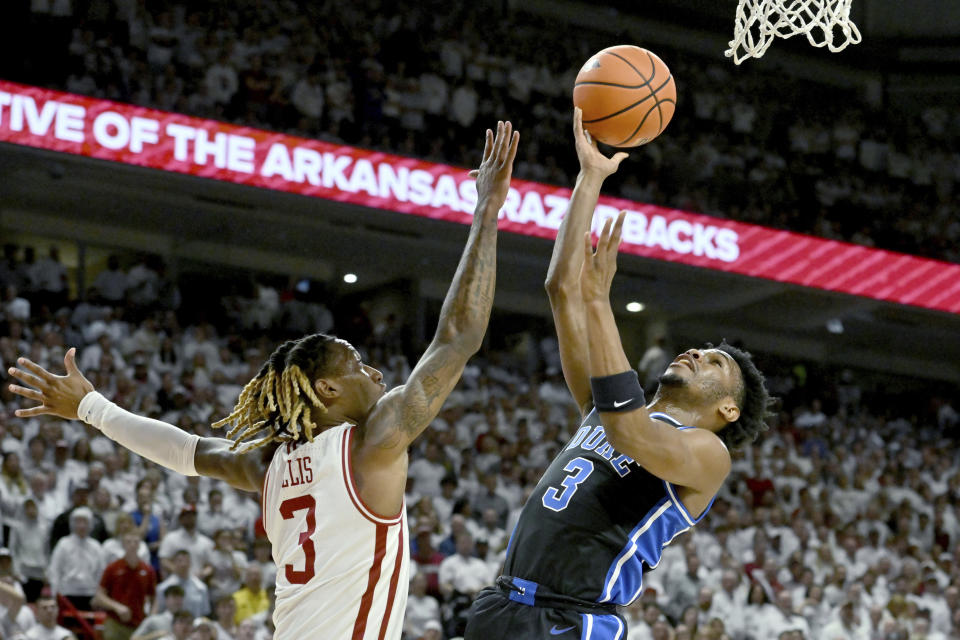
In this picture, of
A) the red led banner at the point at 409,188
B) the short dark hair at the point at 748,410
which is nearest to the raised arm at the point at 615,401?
the short dark hair at the point at 748,410

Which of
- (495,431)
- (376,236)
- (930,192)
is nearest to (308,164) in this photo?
(376,236)

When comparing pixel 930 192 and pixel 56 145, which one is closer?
pixel 56 145

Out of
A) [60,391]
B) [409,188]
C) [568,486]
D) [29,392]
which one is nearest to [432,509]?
[409,188]

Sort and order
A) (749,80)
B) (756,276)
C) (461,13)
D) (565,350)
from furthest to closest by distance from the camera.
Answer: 1. (749,80)
2. (461,13)
3. (756,276)
4. (565,350)

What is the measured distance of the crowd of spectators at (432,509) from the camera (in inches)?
345

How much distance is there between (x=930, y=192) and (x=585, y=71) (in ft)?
52.3

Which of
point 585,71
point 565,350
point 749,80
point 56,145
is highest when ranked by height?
point 749,80

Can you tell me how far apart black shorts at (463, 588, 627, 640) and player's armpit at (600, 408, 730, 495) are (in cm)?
45

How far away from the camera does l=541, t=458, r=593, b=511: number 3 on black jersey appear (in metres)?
3.53

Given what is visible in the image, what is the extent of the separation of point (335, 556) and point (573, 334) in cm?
95

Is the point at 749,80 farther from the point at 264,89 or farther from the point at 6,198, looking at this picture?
the point at 6,198

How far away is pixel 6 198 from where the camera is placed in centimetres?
1425

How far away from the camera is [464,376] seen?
14289 millimetres

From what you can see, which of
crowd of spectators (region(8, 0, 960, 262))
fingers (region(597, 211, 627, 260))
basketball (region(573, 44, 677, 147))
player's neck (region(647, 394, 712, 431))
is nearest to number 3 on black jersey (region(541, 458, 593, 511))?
player's neck (region(647, 394, 712, 431))
